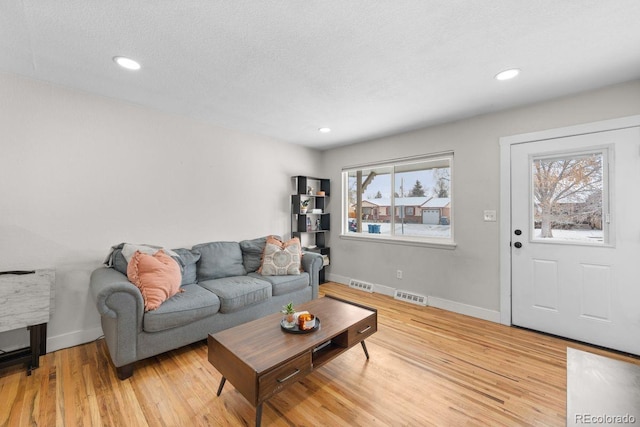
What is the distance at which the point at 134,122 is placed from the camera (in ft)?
9.11

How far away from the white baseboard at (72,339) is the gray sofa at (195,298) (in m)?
0.42

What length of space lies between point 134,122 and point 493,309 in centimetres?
442

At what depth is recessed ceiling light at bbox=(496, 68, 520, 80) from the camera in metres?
2.09

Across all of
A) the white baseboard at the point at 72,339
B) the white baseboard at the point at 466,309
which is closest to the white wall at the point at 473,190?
the white baseboard at the point at 466,309

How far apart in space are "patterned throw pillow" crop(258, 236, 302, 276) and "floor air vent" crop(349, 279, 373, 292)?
130cm

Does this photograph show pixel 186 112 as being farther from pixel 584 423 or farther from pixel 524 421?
pixel 524 421

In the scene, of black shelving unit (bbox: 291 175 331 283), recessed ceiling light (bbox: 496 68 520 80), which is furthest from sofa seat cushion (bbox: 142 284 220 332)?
recessed ceiling light (bbox: 496 68 520 80)

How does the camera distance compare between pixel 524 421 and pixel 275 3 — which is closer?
pixel 275 3

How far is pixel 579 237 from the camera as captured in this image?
2.52 meters

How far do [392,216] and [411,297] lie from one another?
3.92ft

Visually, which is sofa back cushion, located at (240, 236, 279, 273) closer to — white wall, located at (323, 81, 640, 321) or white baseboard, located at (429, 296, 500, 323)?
white wall, located at (323, 81, 640, 321)

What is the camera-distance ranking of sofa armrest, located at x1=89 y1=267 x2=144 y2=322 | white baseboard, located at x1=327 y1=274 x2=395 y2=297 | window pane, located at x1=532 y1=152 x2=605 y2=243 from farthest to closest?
white baseboard, located at x1=327 y1=274 x2=395 y2=297, window pane, located at x1=532 y1=152 x2=605 y2=243, sofa armrest, located at x1=89 y1=267 x2=144 y2=322

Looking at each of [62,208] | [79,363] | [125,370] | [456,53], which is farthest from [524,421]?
[62,208]

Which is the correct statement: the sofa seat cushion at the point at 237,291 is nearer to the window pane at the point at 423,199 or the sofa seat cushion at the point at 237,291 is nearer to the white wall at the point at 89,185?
the white wall at the point at 89,185
